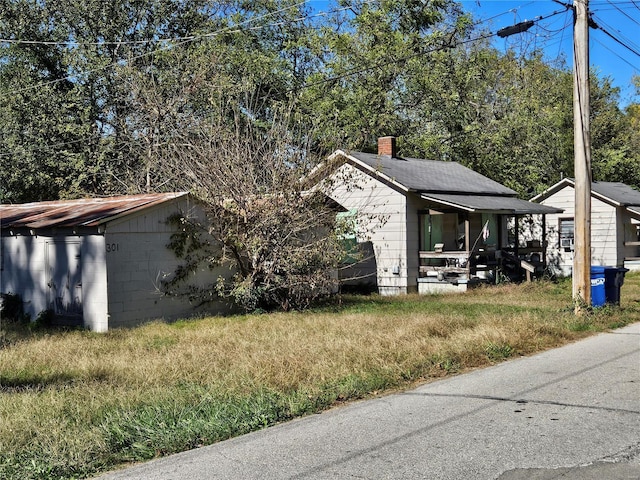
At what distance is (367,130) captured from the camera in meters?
32.7

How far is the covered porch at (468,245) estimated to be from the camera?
74.1 ft

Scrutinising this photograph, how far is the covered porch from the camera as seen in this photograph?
2259 centimetres

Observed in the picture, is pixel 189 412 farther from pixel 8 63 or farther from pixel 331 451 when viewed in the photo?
pixel 8 63

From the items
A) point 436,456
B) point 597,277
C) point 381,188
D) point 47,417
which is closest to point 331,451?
point 436,456

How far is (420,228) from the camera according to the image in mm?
23734

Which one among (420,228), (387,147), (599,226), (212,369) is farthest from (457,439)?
(599,226)

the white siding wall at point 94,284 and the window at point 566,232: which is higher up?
the window at point 566,232

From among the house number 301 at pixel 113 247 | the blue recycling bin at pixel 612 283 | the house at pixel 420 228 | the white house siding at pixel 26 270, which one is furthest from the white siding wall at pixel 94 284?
the blue recycling bin at pixel 612 283

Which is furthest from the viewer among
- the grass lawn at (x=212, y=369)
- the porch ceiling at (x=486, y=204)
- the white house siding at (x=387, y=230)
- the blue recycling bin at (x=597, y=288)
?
the white house siding at (x=387, y=230)

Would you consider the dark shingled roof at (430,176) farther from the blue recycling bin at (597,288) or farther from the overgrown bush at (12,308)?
the overgrown bush at (12,308)

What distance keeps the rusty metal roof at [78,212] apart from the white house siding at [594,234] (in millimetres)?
18767

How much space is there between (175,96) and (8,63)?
27.2ft

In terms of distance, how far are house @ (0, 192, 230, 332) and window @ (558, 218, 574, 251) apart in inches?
710

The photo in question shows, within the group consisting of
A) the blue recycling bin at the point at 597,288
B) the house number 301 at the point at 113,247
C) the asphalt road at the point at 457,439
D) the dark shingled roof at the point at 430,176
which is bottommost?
the asphalt road at the point at 457,439
